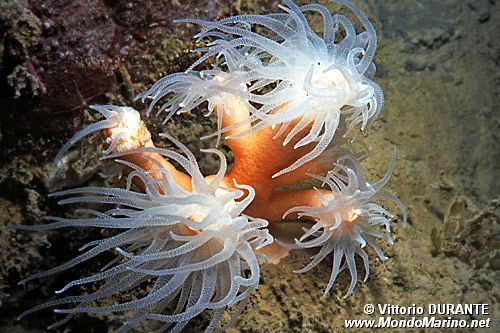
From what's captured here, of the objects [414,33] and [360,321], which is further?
[414,33]

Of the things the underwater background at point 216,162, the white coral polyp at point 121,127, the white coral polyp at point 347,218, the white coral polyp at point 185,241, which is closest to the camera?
the white coral polyp at point 185,241

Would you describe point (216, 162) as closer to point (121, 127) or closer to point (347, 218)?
point (121, 127)

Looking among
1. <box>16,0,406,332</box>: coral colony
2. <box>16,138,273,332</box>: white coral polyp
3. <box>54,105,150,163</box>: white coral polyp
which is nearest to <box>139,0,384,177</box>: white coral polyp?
<box>16,0,406,332</box>: coral colony

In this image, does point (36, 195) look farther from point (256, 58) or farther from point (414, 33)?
point (414, 33)

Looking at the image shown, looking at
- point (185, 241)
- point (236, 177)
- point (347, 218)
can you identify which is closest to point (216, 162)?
point (236, 177)

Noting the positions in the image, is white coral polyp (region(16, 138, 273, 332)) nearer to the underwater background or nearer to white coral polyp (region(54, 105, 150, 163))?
white coral polyp (region(54, 105, 150, 163))

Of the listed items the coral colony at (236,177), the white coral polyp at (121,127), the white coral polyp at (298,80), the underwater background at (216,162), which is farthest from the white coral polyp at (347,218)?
the white coral polyp at (121,127)

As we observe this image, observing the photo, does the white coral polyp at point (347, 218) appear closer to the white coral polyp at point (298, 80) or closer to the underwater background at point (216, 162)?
the underwater background at point (216, 162)

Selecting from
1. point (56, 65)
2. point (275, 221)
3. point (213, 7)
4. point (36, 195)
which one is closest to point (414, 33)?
point (213, 7)
